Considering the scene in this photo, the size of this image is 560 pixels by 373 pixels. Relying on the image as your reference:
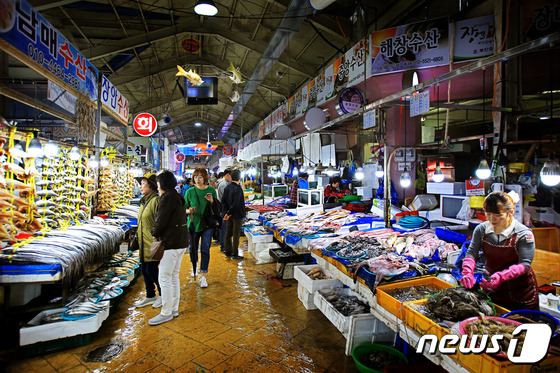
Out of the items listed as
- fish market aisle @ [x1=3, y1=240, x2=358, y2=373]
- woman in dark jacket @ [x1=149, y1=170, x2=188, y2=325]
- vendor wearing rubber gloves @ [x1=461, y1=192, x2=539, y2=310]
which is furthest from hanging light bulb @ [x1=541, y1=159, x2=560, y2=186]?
woman in dark jacket @ [x1=149, y1=170, x2=188, y2=325]

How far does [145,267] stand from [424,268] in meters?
4.05

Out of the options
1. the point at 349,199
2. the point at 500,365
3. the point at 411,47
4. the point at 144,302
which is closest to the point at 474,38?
the point at 411,47

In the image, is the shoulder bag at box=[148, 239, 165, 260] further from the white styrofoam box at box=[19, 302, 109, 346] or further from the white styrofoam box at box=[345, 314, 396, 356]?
the white styrofoam box at box=[345, 314, 396, 356]

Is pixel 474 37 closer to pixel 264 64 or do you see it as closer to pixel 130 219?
pixel 264 64

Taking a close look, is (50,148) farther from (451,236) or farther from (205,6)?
(451,236)

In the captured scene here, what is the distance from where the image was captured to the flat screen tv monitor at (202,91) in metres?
11.4

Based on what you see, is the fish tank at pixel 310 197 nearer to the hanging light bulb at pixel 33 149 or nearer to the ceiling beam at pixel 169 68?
the hanging light bulb at pixel 33 149

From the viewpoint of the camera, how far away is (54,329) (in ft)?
11.6

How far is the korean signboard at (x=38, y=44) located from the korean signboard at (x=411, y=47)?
21.2 ft

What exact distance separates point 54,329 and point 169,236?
165 cm

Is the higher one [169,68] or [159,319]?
[169,68]

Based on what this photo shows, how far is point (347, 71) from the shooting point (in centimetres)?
859

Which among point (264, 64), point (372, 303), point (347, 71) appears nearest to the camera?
point (372, 303)

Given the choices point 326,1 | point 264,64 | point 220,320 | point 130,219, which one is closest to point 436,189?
point 326,1
